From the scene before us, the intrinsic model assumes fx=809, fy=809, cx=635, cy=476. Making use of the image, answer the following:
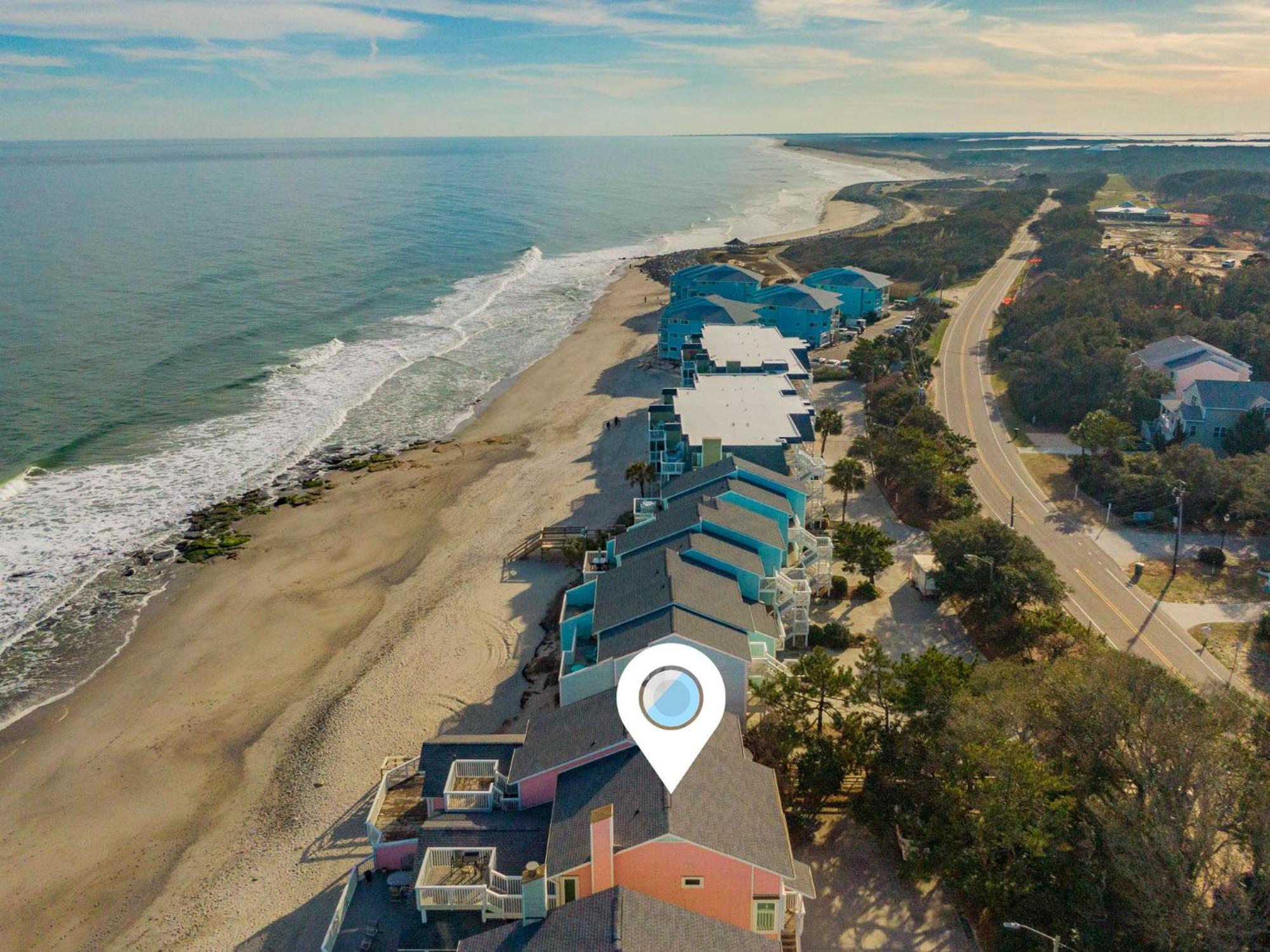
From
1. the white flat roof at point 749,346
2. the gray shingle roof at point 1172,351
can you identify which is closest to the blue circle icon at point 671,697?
the white flat roof at point 749,346

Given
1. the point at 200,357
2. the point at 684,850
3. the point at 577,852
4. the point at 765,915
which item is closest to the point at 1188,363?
the point at 765,915

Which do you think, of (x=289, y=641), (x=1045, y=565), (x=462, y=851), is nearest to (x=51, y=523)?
(x=289, y=641)

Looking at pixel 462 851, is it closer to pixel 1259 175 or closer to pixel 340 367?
pixel 340 367

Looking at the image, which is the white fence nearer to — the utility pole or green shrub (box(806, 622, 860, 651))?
green shrub (box(806, 622, 860, 651))

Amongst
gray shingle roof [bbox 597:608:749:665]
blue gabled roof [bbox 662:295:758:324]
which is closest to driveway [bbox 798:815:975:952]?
gray shingle roof [bbox 597:608:749:665]

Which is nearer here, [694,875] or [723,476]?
[694,875]

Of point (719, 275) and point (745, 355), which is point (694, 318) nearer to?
point (745, 355)
